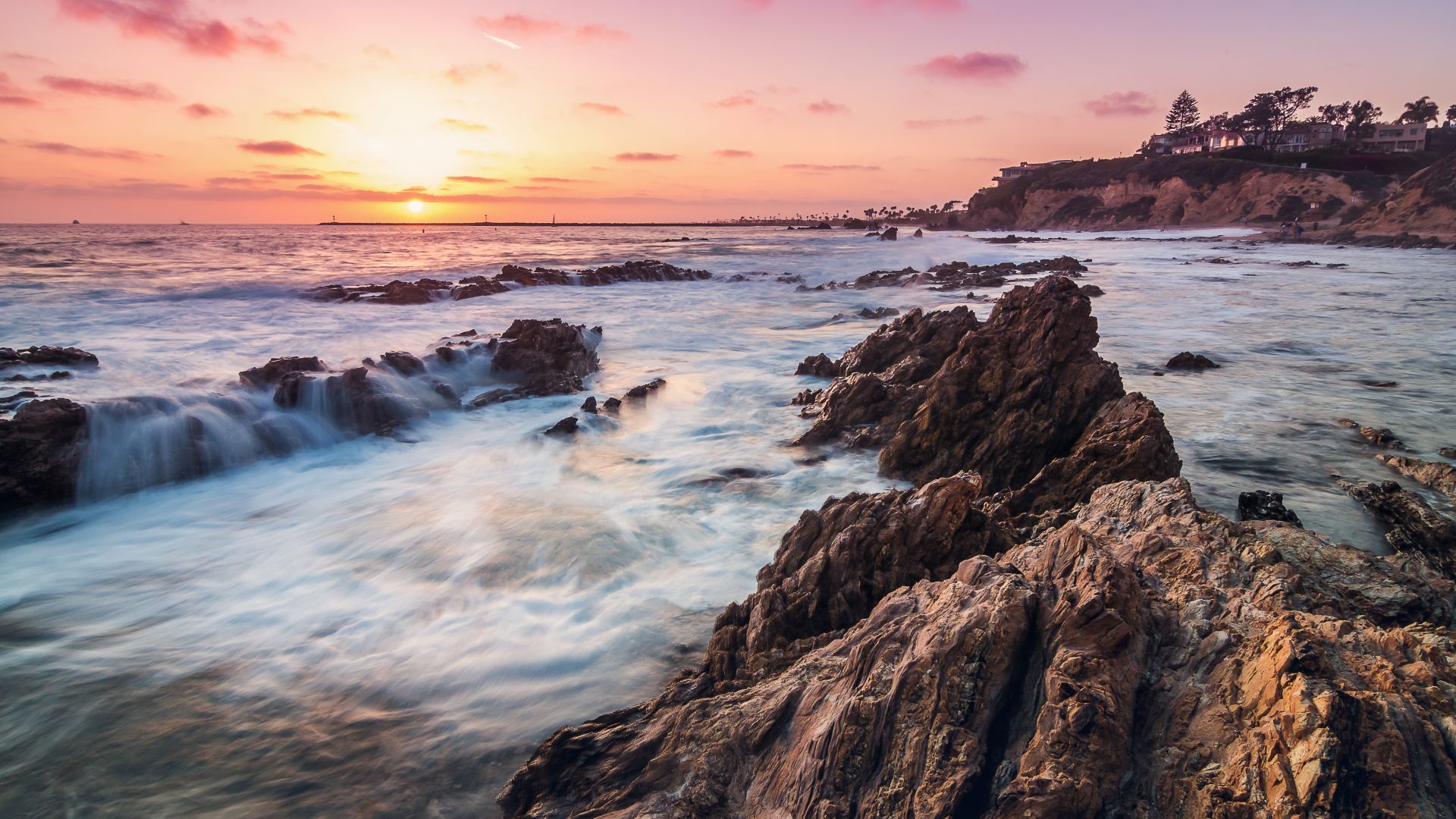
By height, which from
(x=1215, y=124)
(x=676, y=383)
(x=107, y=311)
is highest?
(x=1215, y=124)

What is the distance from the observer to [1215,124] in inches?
4638

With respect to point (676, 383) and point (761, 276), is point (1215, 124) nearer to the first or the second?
point (761, 276)

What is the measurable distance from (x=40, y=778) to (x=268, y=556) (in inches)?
135

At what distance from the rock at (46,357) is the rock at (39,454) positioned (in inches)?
241

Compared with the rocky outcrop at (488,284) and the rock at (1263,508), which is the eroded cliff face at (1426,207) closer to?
the rocky outcrop at (488,284)

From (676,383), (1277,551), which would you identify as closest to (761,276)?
(676,383)

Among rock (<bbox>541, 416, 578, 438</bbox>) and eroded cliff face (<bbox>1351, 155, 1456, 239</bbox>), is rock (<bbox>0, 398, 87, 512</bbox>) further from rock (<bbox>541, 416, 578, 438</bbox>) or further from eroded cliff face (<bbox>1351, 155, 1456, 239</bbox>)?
eroded cliff face (<bbox>1351, 155, 1456, 239</bbox>)

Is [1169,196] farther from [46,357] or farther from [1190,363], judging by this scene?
[46,357]

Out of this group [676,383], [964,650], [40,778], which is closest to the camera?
[964,650]

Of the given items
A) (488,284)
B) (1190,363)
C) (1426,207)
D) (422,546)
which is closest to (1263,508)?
(422,546)

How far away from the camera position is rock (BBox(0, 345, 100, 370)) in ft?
44.5

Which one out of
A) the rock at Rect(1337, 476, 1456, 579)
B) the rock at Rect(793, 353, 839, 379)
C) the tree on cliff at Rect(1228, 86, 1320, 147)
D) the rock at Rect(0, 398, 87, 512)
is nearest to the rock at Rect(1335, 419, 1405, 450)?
the rock at Rect(1337, 476, 1456, 579)

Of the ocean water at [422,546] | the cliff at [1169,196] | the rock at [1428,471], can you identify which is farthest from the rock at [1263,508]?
the cliff at [1169,196]

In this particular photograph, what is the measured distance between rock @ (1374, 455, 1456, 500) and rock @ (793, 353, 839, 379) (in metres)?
8.35
